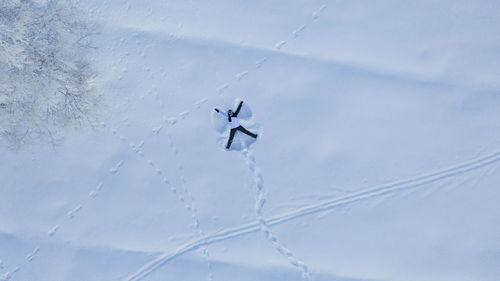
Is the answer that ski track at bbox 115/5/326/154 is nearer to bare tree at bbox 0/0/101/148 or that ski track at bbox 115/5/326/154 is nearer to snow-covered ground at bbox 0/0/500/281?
snow-covered ground at bbox 0/0/500/281

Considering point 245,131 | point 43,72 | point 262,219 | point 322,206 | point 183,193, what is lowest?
point 262,219

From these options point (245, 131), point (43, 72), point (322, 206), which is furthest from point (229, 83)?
point (43, 72)

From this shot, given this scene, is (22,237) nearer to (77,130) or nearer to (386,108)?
(77,130)

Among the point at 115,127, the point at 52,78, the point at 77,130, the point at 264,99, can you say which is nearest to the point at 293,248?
the point at 264,99

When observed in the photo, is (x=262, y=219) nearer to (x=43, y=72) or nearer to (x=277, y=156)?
(x=277, y=156)

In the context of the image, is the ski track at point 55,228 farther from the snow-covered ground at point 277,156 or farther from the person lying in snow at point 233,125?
the person lying in snow at point 233,125

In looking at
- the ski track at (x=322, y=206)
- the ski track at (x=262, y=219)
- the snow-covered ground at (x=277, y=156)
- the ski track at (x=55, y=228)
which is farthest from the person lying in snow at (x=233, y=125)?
the ski track at (x=55, y=228)
